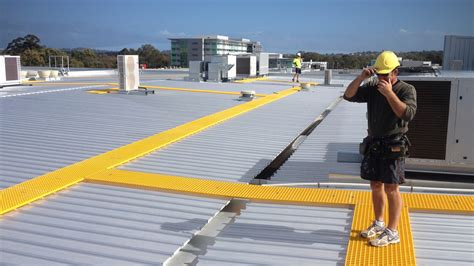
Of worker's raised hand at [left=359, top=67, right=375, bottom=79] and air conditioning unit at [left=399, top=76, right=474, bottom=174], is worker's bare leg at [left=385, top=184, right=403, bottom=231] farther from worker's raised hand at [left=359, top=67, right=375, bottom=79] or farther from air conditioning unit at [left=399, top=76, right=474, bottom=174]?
air conditioning unit at [left=399, top=76, right=474, bottom=174]

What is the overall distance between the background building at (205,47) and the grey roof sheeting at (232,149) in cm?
3246

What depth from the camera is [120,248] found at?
3.73 metres

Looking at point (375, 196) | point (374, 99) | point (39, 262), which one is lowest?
point (39, 262)

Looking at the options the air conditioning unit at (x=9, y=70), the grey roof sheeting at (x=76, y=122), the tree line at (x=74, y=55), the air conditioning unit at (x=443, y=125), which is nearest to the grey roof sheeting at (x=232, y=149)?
the grey roof sheeting at (x=76, y=122)

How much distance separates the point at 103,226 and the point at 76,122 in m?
6.12

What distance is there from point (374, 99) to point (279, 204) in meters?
1.59

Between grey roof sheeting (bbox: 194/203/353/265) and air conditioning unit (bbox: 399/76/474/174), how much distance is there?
1.63m

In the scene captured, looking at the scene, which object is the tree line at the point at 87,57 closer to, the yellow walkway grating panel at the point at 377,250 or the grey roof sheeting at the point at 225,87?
the grey roof sheeting at the point at 225,87

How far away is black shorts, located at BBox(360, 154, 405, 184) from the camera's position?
12.1ft

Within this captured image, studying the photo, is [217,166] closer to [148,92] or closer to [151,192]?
[151,192]

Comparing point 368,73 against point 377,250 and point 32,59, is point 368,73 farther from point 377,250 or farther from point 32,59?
point 32,59

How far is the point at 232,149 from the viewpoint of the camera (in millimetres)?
7660

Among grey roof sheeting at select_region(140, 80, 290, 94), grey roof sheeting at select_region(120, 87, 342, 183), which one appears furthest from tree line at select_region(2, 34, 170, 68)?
grey roof sheeting at select_region(120, 87, 342, 183)

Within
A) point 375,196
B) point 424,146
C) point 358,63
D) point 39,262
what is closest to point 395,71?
point 375,196
